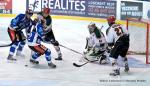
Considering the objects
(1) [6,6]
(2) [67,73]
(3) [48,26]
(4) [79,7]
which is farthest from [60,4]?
(2) [67,73]

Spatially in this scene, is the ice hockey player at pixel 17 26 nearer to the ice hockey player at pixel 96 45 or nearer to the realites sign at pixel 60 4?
the ice hockey player at pixel 96 45

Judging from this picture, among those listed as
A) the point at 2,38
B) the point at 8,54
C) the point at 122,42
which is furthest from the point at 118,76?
the point at 2,38

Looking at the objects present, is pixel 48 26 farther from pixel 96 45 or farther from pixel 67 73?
pixel 67 73

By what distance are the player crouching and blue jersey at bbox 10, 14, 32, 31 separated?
3.74 ft

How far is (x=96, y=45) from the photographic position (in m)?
9.72

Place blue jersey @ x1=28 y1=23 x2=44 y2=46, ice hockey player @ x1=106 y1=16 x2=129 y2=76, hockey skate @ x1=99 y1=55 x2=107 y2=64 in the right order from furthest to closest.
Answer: hockey skate @ x1=99 y1=55 x2=107 y2=64 → blue jersey @ x1=28 y1=23 x2=44 y2=46 → ice hockey player @ x1=106 y1=16 x2=129 y2=76

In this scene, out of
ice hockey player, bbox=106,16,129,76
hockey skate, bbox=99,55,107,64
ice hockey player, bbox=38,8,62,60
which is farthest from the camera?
hockey skate, bbox=99,55,107,64

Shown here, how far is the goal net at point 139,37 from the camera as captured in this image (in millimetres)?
10422

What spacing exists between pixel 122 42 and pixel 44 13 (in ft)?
5.63

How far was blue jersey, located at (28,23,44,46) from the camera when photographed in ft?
29.7

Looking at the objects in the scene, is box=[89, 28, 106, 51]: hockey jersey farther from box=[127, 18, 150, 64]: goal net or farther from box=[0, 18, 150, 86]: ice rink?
box=[127, 18, 150, 64]: goal net

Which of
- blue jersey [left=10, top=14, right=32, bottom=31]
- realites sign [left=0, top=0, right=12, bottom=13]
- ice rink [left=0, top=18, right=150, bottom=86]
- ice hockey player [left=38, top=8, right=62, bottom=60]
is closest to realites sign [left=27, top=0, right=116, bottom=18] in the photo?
realites sign [left=0, top=0, right=12, bottom=13]

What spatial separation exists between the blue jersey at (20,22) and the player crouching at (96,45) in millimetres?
1140

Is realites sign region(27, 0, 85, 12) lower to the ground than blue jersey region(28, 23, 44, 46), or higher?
higher
